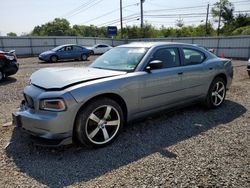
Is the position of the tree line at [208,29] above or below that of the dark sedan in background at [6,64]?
→ above

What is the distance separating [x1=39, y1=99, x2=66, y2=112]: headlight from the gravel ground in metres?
0.70

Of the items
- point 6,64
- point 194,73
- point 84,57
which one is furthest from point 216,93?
point 84,57

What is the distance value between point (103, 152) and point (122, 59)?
69.3 inches

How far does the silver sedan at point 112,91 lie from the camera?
10.1 feet

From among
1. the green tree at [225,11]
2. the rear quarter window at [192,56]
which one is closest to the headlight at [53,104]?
the rear quarter window at [192,56]

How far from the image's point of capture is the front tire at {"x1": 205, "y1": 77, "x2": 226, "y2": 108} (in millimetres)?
5180

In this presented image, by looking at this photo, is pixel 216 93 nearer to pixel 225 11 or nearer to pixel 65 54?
pixel 65 54

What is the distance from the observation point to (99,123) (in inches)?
136

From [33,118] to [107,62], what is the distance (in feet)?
6.02

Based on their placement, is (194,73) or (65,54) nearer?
(194,73)

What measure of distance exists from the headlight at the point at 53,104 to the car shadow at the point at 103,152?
702 mm

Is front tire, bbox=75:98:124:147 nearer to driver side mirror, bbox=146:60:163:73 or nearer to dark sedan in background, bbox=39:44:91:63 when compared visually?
driver side mirror, bbox=146:60:163:73

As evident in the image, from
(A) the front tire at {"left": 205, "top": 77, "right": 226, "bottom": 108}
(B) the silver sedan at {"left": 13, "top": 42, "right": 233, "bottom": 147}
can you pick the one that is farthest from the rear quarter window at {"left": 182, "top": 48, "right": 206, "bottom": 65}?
(A) the front tire at {"left": 205, "top": 77, "right": 226, "bottom": 108}

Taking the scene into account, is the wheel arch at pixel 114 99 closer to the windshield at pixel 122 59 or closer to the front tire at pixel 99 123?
the front tire at pixel 99 123
